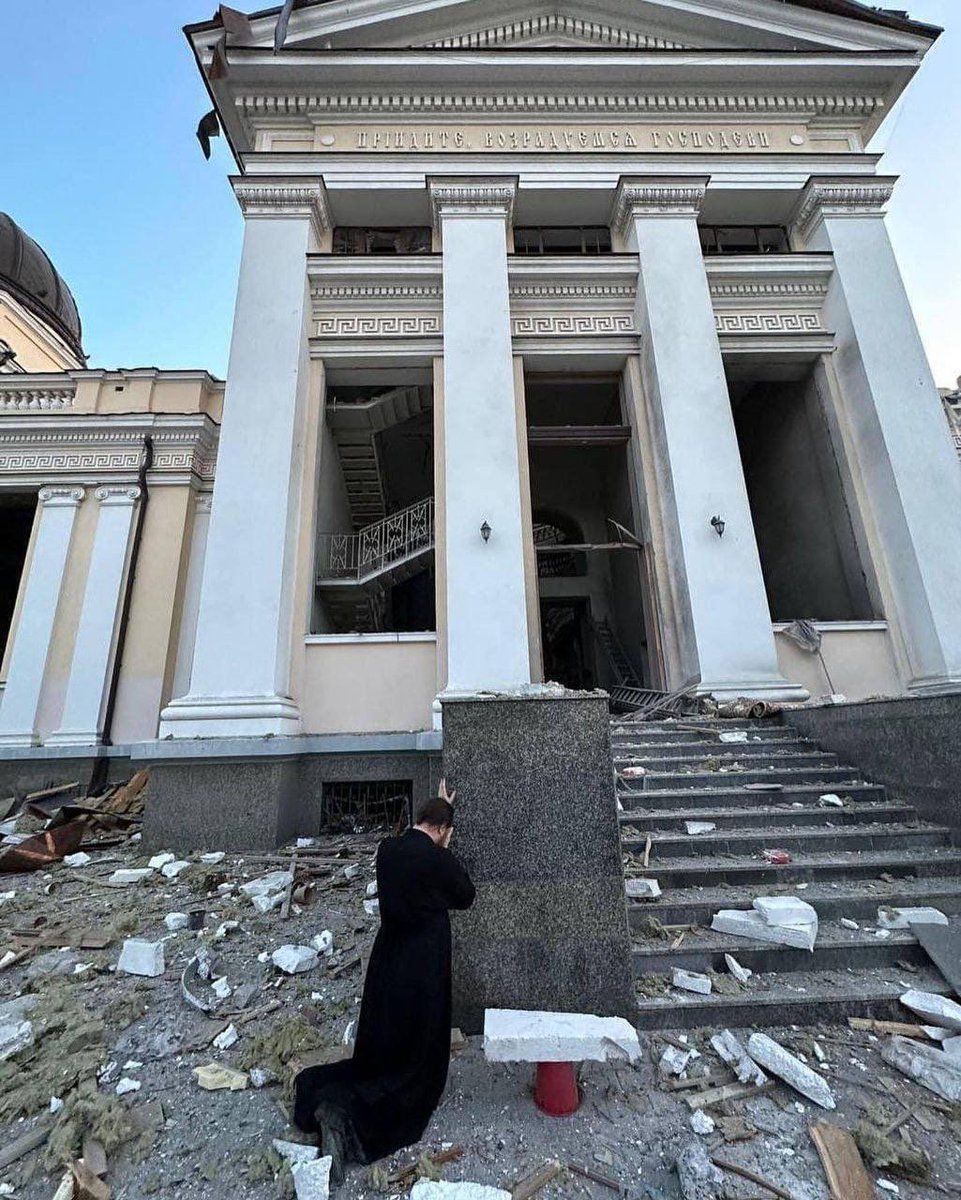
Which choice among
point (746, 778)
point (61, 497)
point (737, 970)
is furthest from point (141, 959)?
point (61, 497)

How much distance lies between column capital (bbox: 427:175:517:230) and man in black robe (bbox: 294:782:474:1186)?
10107 mm

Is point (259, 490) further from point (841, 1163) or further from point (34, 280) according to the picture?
point (34, 280)

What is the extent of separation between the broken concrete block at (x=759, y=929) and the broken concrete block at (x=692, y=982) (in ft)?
1.44

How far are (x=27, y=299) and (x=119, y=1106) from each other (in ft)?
79.1

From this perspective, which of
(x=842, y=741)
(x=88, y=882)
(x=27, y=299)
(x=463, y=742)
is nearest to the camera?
(x=463, y=742)

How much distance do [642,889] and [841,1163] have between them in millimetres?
1775

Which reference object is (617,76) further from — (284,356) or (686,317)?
(284,356)

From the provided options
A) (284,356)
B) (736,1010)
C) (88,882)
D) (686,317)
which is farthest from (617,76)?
(88,882)

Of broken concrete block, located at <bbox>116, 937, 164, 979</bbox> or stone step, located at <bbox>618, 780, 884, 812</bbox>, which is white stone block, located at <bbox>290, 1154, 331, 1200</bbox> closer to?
broken concrete block, located at <bbox>116, 937, 164, 979</bbox>

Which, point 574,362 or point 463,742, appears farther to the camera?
point 574,362

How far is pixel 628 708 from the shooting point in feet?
32.3

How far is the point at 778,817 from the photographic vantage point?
4.79 metres

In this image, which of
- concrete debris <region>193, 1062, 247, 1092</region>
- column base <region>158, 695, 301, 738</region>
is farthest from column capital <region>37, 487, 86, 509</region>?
concrete debris <region>193, 1062, 247, 1092</region>

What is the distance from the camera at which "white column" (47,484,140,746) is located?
9.55m
